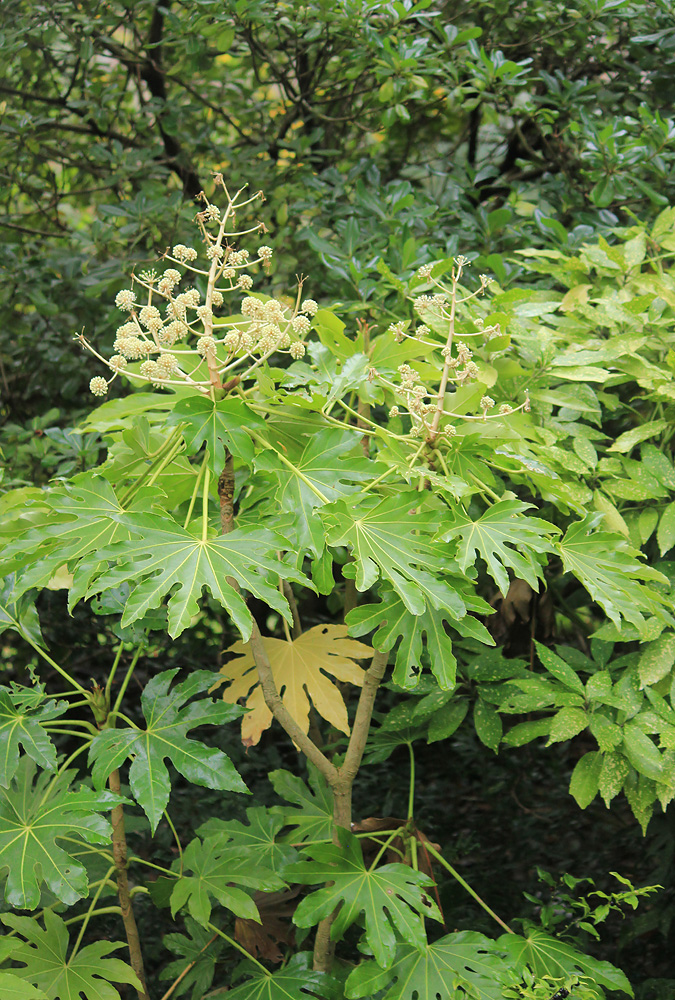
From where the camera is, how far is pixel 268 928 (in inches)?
68.1

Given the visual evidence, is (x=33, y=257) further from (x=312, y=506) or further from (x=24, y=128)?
(x=312, y=506)

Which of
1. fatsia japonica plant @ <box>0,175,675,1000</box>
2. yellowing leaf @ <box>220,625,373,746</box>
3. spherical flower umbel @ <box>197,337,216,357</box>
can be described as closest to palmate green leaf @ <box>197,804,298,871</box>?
fatsia japonica plant @ <box>0,175,675,1000</box>

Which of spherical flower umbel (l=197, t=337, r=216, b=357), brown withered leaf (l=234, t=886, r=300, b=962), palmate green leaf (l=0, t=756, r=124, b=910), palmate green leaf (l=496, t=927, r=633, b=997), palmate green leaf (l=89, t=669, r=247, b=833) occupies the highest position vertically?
spherical flower umbel (l=197, t=337, r=216, b=357)

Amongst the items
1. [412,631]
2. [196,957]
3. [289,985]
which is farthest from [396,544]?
[196,957]

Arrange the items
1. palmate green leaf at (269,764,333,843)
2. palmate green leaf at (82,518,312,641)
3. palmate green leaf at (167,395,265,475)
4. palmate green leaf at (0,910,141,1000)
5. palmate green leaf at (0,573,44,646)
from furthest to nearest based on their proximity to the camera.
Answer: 1. palmate green leaf at (269,764,333,843)
2. palmate green leaf at (0,573,44,646)
3. palmate green leaf at (0,910,141,1000)
4. palmate green leaf at (167,395,265,475)
5. palmate green leaf at (82,518,312,641)

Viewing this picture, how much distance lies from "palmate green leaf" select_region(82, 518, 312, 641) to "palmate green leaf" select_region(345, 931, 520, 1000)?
69 cm

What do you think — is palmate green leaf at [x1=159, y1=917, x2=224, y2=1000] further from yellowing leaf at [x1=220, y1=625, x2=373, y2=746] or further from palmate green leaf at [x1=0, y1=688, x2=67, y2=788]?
palmate green leaf at [x1=0, y1=688, x2=67, y2=788]

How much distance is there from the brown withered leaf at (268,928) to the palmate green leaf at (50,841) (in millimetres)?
522

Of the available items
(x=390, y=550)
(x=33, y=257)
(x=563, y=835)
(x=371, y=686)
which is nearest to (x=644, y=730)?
(x=371, y=686)

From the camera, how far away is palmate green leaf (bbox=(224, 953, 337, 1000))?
1.48 meters

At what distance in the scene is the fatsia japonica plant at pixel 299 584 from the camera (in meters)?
1.19

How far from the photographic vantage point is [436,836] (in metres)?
2.62

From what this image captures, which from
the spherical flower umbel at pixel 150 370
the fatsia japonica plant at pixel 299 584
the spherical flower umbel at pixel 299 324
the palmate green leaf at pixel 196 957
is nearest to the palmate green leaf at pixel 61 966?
the fatsia japonica plant at pixel 299 584

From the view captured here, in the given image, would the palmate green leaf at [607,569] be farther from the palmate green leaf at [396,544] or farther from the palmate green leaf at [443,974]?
the palmate green leaf at [443,974]
